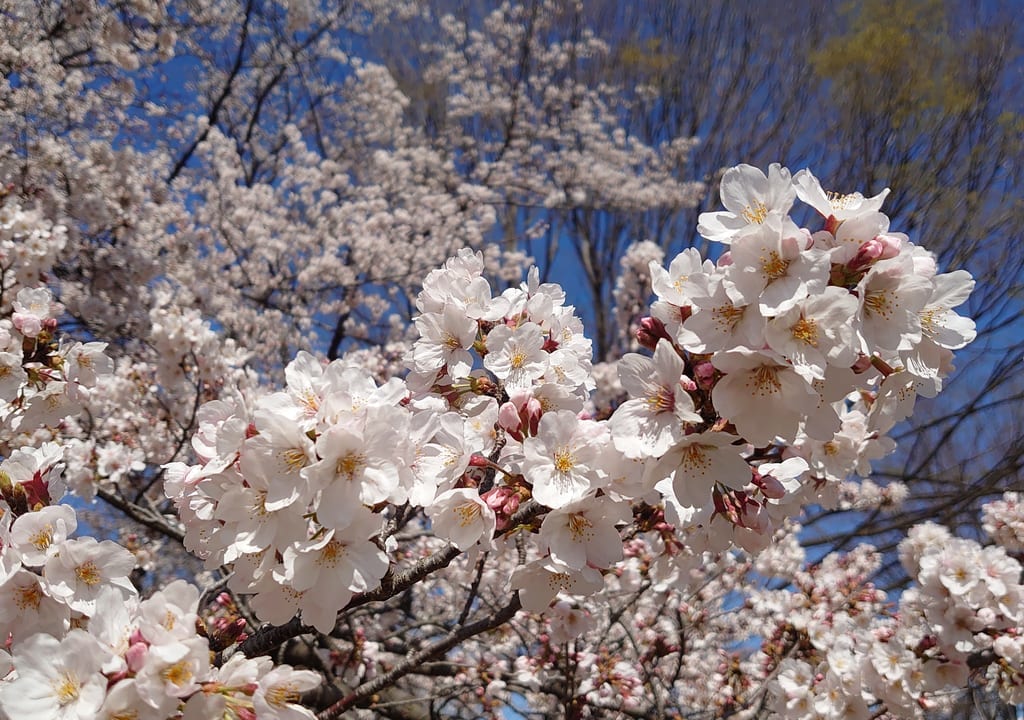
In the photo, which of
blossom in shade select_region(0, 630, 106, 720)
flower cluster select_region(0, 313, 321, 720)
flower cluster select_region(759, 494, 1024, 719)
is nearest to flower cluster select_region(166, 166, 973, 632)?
flower cluster select_region(0, 313, 321, 720)

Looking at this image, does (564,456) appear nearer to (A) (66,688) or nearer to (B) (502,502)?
(B) (502,502)

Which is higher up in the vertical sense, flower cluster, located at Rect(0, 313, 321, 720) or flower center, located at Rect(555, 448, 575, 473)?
flower center, located at Rect(555, 448, 575, 473)

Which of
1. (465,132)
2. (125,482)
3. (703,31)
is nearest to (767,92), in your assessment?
(703,31)

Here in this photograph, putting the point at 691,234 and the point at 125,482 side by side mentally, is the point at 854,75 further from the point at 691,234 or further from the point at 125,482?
the point at 125,482

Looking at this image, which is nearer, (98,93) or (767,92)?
(98,93)

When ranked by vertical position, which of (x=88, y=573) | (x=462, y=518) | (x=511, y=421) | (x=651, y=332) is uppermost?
(x=651, y=332)

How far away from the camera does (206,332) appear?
3803 millimetres

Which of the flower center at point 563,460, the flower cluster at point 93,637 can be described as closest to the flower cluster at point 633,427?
the flower center at point 563,460

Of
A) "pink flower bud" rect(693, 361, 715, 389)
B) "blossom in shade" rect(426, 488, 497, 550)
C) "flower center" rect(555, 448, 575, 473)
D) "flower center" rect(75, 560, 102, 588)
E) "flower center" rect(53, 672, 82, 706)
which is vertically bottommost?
"flower center" rect(53, 672, 82, 706)

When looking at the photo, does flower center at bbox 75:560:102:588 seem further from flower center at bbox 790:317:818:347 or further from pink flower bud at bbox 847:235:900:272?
pink flower bud at bbox 847:235:900:272

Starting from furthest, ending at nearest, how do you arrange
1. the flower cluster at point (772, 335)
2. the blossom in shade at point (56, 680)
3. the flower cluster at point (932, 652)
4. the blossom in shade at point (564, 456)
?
the flower cluster at point (932, 652) → the blossom in shade at point (564, 456) → the flower cluster at point (772, 335) → the blossom in shade at point (56, 680)

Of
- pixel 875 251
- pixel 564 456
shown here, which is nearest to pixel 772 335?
pixel 875 251

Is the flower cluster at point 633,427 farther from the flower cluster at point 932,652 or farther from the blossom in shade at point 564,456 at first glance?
the flower cluster at point 932,652

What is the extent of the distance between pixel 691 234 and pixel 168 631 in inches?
389
